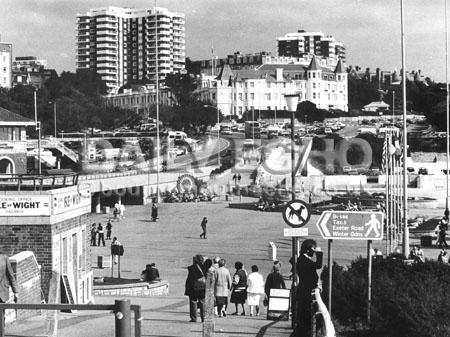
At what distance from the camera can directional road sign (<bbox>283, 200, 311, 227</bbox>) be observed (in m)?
14.9

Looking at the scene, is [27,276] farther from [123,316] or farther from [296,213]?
[123,316]

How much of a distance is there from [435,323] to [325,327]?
219cm

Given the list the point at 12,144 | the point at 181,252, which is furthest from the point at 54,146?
the point at 181,252

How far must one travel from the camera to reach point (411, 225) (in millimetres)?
48125

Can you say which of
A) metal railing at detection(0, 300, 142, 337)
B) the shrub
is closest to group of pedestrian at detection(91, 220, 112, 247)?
the shrub

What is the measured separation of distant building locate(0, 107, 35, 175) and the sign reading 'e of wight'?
60.0 m

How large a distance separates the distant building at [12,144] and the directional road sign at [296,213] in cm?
5728

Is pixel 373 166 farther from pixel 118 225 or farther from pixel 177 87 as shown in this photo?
pixel 177 87

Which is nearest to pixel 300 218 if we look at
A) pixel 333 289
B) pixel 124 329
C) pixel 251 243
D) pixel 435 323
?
pixel 333 289

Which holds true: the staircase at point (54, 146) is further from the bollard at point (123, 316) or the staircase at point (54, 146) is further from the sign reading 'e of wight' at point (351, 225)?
the bollard at point (123, 316)

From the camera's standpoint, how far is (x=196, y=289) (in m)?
15.5

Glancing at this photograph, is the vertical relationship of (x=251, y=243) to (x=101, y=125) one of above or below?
below

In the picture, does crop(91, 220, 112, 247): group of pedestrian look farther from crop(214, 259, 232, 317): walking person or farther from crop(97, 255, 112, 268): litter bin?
crop(214, 259, 232, 317): walking person

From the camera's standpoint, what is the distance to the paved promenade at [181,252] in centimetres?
1171
